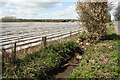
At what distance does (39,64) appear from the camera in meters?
4.28

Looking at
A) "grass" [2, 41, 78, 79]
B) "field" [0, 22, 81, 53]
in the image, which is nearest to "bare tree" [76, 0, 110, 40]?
"field" [0, 22, 81, 53]

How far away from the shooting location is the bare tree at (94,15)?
27.4ft

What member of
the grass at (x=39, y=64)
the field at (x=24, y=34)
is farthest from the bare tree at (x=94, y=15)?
the grass at (x=39, y=64)

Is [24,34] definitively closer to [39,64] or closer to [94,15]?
[94,15]

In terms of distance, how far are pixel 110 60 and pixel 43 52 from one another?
2389 mm

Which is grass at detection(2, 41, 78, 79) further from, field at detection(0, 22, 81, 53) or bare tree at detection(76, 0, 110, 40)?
bare tree at detection(76, 0, 110, 40)

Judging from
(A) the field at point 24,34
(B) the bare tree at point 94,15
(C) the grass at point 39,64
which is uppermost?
(B) the bare tree at point 94,15

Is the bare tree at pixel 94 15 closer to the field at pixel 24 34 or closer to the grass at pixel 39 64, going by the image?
the field at pixel 24 34

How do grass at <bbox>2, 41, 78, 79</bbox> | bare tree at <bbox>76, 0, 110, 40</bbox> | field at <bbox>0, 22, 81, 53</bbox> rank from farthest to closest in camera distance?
1. bare tree at <bbox>76, 0, 110, 40</bbox>
2. field at <bbox>0, 22, 81, 53</bbox>
3. grass at <bbox>2, 41, 78, 79</bbox>

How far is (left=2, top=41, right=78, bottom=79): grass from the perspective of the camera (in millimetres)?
3679

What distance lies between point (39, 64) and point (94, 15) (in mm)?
5321

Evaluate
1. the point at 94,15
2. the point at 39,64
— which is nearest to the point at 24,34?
the point at 94,15

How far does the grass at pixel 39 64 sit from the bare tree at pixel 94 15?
132 inches

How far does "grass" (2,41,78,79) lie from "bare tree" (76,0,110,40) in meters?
3.34
